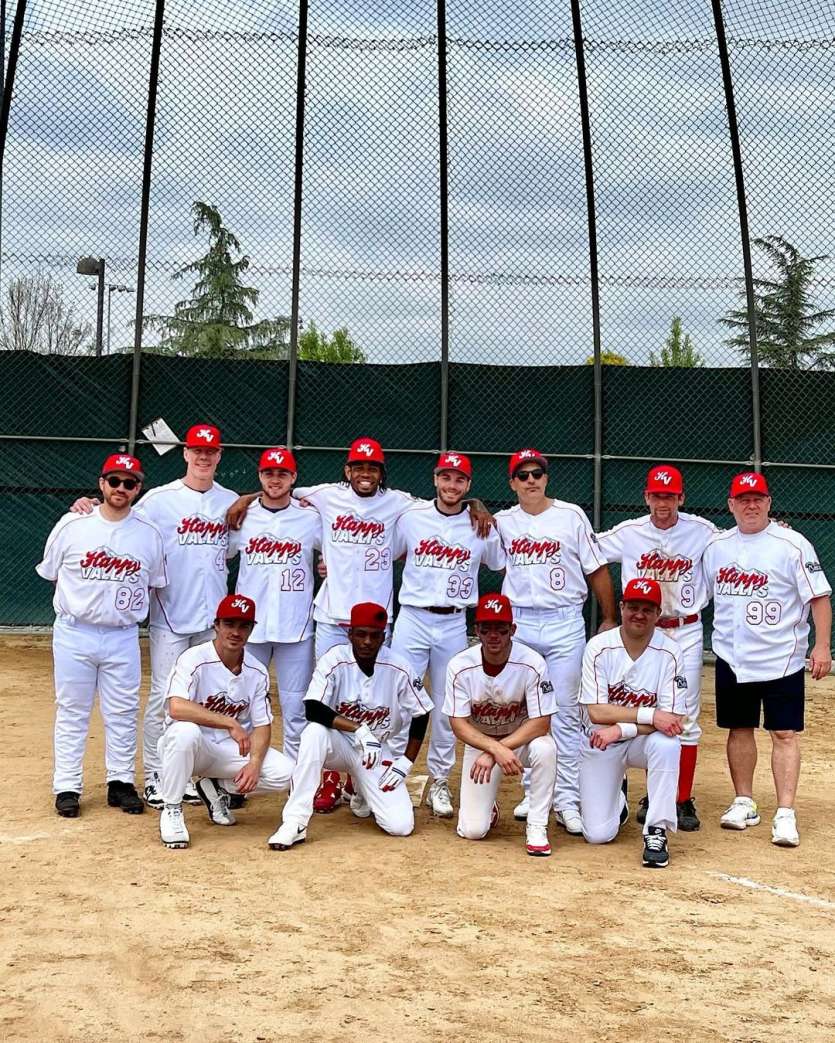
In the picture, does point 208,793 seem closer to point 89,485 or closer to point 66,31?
point 89,485

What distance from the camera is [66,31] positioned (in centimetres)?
1005

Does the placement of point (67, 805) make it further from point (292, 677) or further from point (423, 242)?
point (423, 242)

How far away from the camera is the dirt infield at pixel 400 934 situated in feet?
11.4

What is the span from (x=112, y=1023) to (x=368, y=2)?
8904 millimetres

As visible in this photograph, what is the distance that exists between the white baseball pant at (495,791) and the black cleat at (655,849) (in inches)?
19.0

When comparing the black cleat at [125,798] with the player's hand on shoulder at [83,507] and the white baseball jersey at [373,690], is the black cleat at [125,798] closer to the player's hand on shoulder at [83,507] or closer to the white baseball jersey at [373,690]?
the white baseball jersey at [373,690]

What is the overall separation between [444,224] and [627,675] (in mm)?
5878

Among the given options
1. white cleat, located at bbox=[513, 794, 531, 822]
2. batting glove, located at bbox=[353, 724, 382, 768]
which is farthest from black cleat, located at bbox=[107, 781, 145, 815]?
white cleat, located at bbox=[513, 794, 531, 822]

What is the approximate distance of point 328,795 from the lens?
6039 millimetres

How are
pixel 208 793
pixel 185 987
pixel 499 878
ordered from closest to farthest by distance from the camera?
pixel 185 987, pixel 499 878, pixel 208 793

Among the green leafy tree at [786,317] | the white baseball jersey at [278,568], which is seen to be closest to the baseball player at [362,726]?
the white baseball jersey at [278,568]

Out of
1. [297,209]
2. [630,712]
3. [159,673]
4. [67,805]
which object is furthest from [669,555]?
[297,209]

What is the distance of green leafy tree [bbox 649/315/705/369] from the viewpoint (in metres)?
10.5

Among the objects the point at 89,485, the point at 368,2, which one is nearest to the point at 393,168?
the point at 368,2
